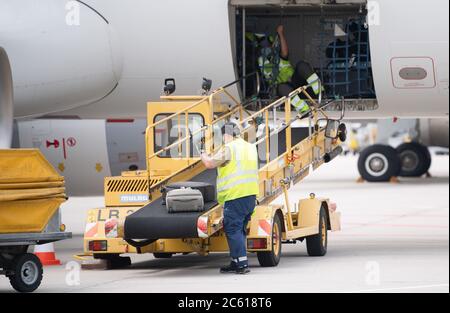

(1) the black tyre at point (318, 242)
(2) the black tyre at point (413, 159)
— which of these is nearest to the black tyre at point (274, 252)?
(1) the black tyre at point (318, 242)

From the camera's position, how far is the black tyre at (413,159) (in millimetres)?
44531

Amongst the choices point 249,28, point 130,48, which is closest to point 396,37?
point 249,28

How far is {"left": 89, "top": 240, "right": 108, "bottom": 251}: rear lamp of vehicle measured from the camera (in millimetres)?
15898

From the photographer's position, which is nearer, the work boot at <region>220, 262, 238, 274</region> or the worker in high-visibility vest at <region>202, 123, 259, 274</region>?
the worker in high-visibility vest at <region>202, 123, 259, 274</region>

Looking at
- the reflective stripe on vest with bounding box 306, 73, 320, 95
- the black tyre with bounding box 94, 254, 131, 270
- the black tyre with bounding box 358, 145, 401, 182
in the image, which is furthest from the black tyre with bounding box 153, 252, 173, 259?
the black tyre with bounding box 358, 145, 401, 182

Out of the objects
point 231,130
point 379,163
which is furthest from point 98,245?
point 379,163

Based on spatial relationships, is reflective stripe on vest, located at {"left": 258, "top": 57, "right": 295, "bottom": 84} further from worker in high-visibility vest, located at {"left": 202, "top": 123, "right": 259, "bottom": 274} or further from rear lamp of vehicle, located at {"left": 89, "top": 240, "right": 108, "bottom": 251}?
rear lamp of vehicle, located at {"left": 89, "top": 240, "right": 108, "bottom": 251}

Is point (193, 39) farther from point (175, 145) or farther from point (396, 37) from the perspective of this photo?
point (396, 37)

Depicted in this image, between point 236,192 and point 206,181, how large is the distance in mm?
1557

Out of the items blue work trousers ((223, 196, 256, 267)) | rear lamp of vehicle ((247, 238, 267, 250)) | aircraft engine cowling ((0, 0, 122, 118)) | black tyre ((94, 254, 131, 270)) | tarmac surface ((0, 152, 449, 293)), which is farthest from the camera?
aircraft engine cowling ((0, 0, 122, 118))

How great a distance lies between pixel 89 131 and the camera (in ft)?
78.4

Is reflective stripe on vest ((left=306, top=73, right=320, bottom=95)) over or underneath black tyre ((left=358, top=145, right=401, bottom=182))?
over

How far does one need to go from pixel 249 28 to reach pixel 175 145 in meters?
3.05

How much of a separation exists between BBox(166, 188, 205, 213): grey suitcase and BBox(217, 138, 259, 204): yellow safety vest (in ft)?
0.99
